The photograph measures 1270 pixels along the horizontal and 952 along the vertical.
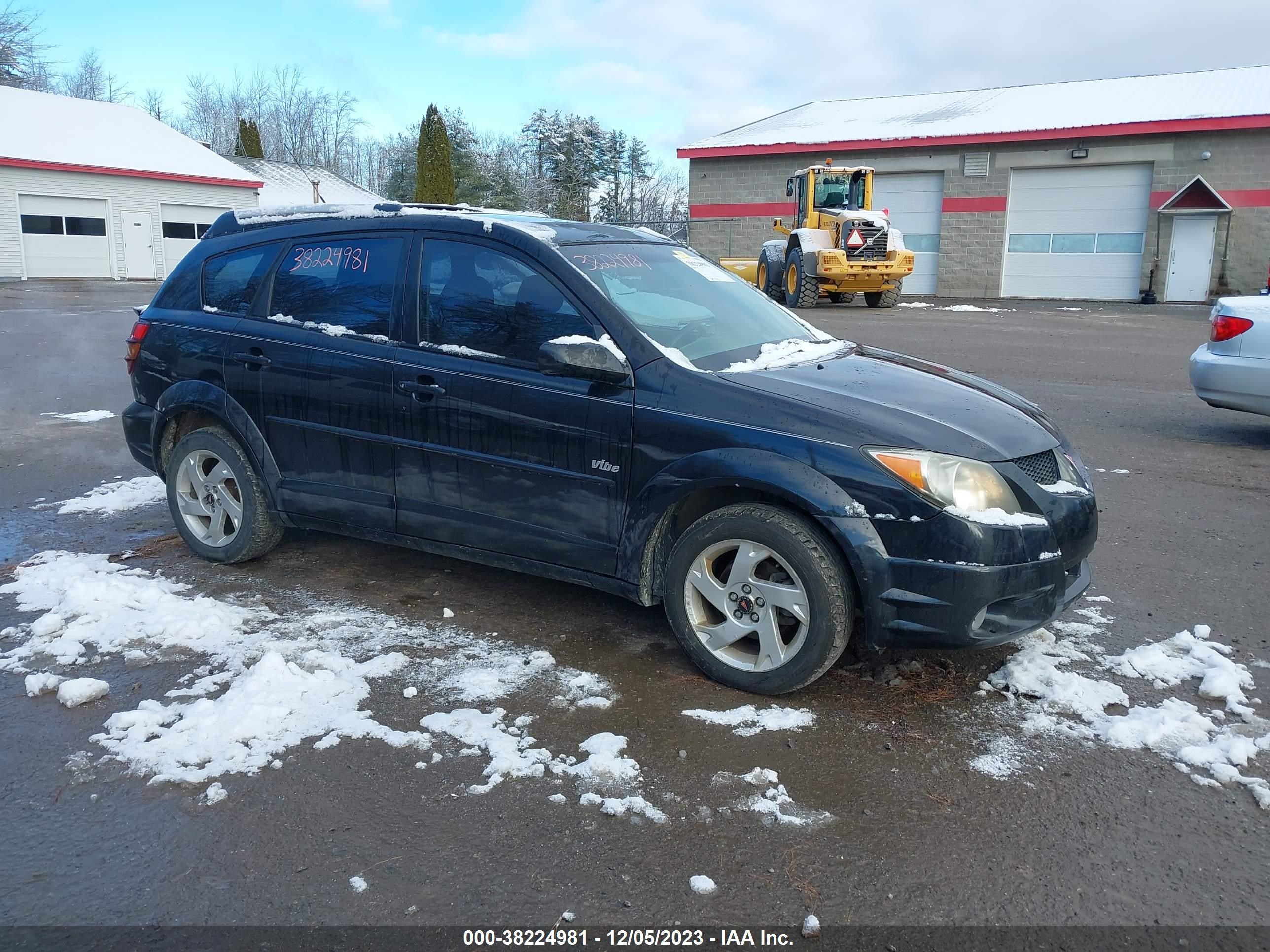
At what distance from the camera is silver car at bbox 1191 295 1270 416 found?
7734 mm

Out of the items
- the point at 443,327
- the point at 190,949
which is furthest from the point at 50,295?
the point at 190,949

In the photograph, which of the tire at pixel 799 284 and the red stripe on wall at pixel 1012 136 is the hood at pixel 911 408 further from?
the red stripe on wall at pixel 1012 136

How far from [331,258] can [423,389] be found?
980 mm

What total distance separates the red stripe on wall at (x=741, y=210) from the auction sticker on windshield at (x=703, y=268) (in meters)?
30.0

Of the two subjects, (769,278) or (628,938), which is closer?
(628,938)

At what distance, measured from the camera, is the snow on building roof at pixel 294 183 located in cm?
4934

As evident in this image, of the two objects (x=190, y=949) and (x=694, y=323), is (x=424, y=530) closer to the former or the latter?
(x=694, y=323)

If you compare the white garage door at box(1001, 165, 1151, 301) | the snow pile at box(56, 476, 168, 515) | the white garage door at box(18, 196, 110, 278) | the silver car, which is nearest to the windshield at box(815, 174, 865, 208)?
the white garage door at box(1001, 165, 1151, 301)

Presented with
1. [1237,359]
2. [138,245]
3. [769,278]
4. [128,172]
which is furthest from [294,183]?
[1237,359]

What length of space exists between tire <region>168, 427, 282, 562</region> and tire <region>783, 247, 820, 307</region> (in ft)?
61.7

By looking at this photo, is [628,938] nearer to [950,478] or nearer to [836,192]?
[950,478]

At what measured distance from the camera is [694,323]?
440cm

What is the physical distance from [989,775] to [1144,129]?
98.5 ft

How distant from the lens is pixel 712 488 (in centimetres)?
385
